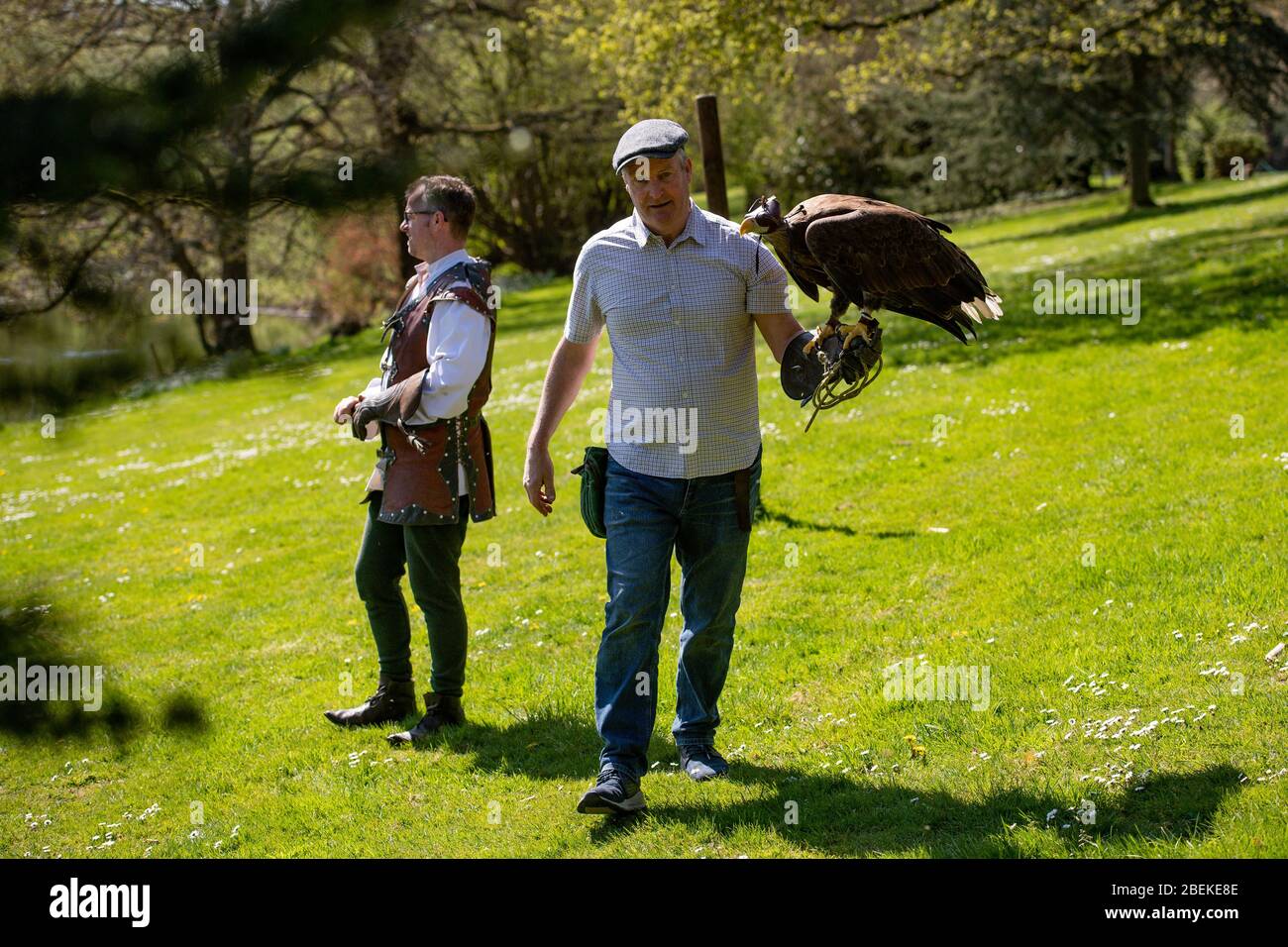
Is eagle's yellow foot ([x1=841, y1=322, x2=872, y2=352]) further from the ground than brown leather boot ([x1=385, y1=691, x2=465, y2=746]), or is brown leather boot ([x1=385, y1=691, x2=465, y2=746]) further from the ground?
eagle's yellow foot ([x1=841, y1=322, x2=872, y2=352])

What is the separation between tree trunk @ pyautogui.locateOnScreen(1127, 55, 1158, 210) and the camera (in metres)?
29.6

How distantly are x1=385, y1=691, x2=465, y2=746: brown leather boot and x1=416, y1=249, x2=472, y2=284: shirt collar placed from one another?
6.81 ft

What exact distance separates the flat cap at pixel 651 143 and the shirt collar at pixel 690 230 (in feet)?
0.79

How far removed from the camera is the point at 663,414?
16.1 ft

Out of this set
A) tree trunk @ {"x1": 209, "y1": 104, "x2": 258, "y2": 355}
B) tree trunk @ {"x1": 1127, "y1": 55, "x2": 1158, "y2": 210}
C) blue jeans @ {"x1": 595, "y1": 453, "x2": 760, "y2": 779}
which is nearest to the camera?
tree trunk @ {"x1": 209, "y1": 104, "x2": 258, "y2": 355}

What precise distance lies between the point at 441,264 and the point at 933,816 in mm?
3194

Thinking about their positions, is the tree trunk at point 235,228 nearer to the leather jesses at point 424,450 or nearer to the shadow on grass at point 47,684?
the shadow on grass at point 47,684

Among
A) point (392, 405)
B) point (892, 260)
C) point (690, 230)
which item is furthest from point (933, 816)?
point (392, 405)

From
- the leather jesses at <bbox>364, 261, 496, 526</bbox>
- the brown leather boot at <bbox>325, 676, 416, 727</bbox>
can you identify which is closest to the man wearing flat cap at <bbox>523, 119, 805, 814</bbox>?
the leather jesses at <bbox>364, 261, 496, 526</bbox>

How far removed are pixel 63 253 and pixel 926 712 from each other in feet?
14.1

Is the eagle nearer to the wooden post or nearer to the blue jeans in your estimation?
the blue jeans

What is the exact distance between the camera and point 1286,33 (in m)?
28.6

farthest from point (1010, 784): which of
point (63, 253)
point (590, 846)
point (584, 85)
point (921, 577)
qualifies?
point (584, 85)

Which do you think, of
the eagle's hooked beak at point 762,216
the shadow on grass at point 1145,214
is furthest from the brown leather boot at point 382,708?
the shadow on grass at point 1145,214
